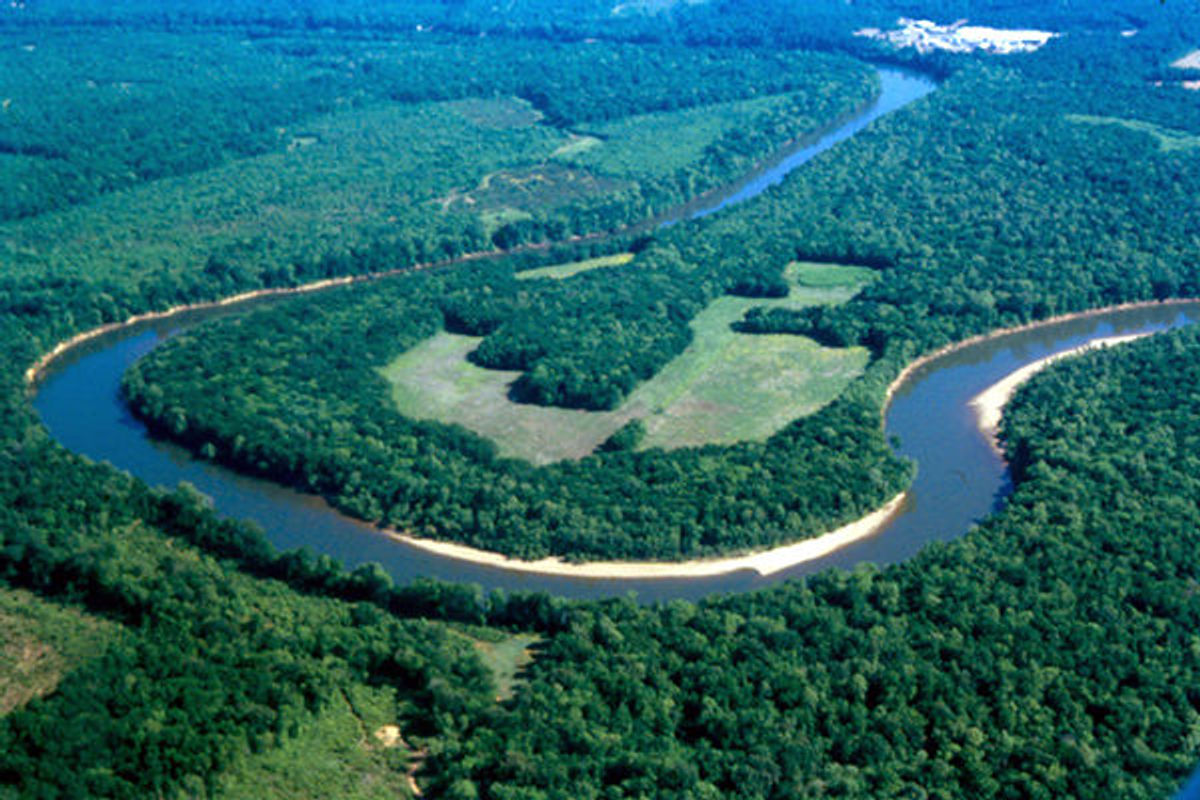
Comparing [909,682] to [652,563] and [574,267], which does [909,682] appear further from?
[574,267]

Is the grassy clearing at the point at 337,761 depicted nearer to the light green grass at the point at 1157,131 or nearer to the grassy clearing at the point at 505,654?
the grassy clearing at the point at 505,654

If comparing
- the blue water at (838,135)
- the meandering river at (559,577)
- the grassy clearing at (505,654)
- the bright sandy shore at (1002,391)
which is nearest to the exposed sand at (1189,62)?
the blue water at (838,135)

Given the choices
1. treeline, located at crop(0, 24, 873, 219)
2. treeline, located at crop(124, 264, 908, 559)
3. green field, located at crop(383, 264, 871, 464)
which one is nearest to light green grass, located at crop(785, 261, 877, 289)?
green field, located at crop(383, 264, 871, 464)

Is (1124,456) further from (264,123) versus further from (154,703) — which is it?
(264,123)

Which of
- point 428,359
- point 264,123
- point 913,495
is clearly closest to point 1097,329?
point 913,495

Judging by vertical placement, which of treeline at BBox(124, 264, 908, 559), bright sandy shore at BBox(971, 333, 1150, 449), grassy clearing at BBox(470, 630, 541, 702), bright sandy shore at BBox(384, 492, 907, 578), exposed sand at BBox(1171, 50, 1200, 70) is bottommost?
bright sandy shore at BBox(971, 333, 1150, 449)

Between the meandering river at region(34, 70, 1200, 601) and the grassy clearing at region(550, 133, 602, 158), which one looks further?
the grassy clearing at region(550, 133, 602, 158)

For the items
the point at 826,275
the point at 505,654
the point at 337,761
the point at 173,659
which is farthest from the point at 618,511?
the point at 826,275

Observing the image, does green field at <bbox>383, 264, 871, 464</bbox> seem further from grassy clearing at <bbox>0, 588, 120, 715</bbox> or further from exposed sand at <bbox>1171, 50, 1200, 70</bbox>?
exposed sand at <bbox>1171, 50, 1200, 70</bbox>
